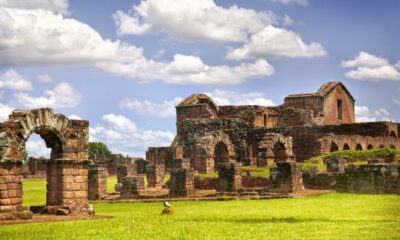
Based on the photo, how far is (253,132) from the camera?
50312 mm

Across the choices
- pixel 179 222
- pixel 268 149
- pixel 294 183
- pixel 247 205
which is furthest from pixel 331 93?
pixel 179 222

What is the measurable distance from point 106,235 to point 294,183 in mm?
14944

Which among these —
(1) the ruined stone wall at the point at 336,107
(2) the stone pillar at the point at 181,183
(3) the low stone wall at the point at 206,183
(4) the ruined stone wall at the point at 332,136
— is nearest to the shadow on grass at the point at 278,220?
(2) the stone pillar at the point at 181,183

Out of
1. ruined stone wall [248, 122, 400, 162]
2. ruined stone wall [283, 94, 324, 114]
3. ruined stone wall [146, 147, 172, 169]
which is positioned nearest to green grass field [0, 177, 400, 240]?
ruined stone wall [248, 122, 400, 162]

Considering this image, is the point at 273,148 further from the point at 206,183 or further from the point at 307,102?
the point at 307,102

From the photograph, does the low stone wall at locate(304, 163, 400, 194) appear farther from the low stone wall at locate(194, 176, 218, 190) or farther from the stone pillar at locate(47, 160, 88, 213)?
the stone pillar at locate(47, 160, 88, 213)

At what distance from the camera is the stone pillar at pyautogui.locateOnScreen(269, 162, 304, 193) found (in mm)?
27875

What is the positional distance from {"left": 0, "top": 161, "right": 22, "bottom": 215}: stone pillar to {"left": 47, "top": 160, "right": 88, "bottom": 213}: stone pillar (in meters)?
1.63

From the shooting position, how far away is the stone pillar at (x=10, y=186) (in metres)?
18.3

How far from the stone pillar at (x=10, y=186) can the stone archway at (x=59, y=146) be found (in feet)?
0.21

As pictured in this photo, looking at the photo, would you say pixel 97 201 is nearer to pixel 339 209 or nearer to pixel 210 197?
pixel 210 197

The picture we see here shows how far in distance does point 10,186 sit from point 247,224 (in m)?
6.83

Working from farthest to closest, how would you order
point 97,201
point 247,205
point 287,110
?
point 287,110, point 97,201, point 247,205

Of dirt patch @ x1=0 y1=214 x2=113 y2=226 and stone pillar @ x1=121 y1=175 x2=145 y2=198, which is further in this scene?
stone pillar @ x1=121 y1=175 x2=145 y2=198
